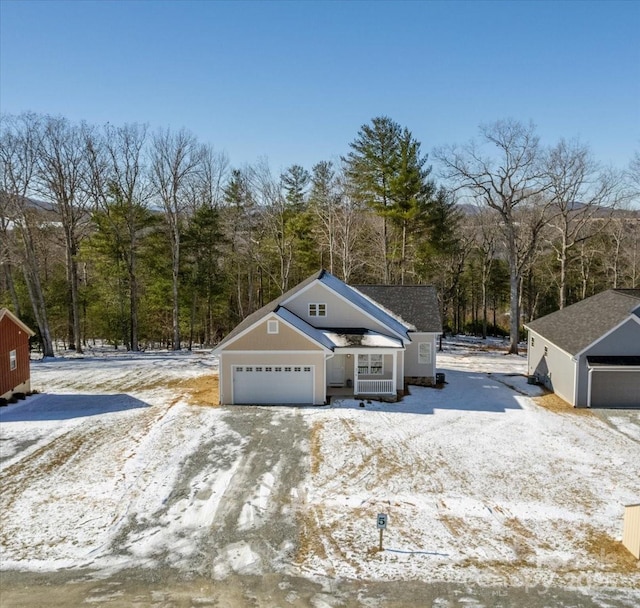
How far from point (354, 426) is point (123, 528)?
7.97 meters

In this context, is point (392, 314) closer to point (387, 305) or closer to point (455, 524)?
point (387, 305)

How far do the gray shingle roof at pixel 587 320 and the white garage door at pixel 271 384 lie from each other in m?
10.6

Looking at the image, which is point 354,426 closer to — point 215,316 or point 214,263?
point 214,263

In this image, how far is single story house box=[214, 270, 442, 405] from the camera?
1831 cm

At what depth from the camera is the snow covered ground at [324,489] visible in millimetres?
8914

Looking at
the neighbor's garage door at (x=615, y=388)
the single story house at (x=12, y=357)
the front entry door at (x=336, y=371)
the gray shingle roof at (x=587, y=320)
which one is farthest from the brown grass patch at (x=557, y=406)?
the single story house at (x=12, y=357)

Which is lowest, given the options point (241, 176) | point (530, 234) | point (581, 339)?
point (581, 339)

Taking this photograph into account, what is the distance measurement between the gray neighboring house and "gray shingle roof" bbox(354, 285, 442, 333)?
17.5ft

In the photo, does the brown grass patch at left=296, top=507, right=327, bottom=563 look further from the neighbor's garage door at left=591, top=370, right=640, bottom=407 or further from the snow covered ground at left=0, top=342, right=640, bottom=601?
the neighbor's garage door at left=591, top=370, right=640, bottom=407

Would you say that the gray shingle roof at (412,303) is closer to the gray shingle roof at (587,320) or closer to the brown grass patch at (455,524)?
the gray shingle roof at (587,320)

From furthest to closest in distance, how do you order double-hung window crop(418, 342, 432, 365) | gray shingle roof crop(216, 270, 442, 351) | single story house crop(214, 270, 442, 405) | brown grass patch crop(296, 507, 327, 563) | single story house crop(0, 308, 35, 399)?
double-hung window crop(418, 342, 432, 365) < gray shingle roof crop(216, 270, 442, 351) < single story house crop(0, 308, 35, 399) < single story house crop(214, 270, 442, 405) < brown grass patch crop(296, 507, 327, 563)

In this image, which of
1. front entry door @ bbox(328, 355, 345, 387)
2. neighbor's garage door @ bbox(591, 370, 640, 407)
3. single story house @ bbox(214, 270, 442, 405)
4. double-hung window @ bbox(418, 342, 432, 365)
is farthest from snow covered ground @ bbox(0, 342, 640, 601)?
double-hung window @ bbox(418, 342, 432, 365)

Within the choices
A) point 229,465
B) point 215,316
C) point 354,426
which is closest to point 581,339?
point 354,426

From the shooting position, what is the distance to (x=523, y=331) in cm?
4353
